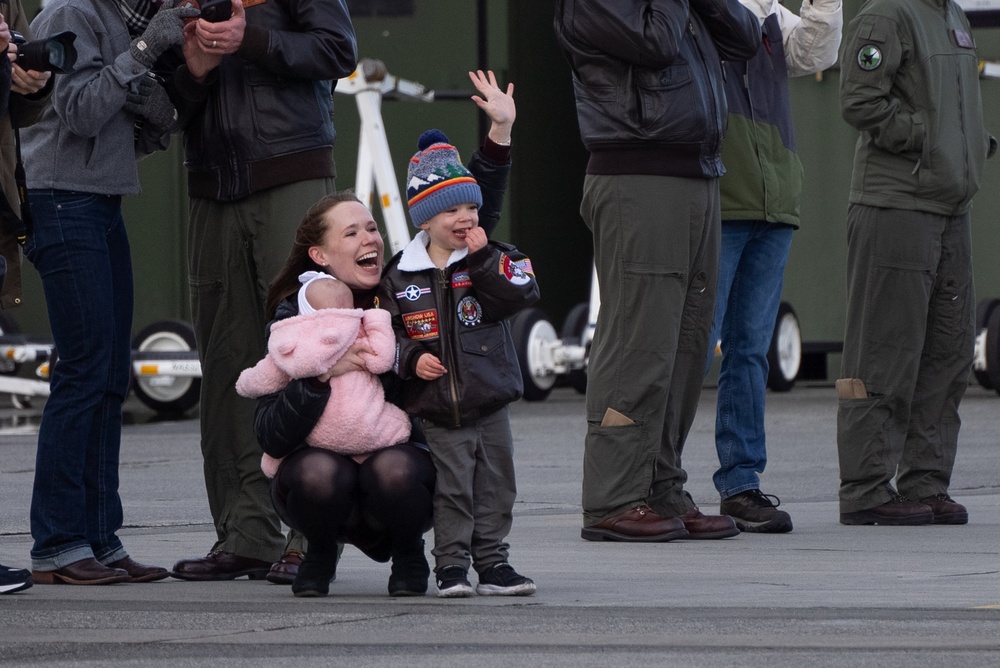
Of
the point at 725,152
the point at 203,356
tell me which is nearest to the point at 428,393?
the point at 203,356

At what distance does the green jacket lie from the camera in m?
6.57

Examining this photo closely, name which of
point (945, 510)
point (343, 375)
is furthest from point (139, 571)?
point (945, 510)

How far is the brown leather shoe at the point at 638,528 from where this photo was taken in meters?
6.09

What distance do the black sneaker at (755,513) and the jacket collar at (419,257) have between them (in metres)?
1.97

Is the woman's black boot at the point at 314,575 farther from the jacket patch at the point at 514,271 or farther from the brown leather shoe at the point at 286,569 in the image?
the jacket patch at the point at 514,271

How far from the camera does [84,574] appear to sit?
17.0ft

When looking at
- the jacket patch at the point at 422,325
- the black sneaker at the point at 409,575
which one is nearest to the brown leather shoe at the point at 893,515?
the black sneaker at the point at 409,575

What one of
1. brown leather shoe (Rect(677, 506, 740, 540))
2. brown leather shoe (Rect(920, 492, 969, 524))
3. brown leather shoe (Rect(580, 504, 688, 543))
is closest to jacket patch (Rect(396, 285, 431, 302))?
brown leather shoe (Rect(580, 504, 688, 543))

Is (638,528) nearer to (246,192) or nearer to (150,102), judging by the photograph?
(246,192)

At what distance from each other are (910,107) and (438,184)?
2385 mm

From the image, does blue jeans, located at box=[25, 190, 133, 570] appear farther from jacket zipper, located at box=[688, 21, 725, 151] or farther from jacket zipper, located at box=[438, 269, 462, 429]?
jacket zipper, located at box=[688, 21, 725, 151]

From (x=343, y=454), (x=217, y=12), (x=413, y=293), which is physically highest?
(x=217, y=12)

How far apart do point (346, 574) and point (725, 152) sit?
204 centimetres

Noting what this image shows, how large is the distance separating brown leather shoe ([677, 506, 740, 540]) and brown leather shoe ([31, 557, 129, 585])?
1871 millimetres
